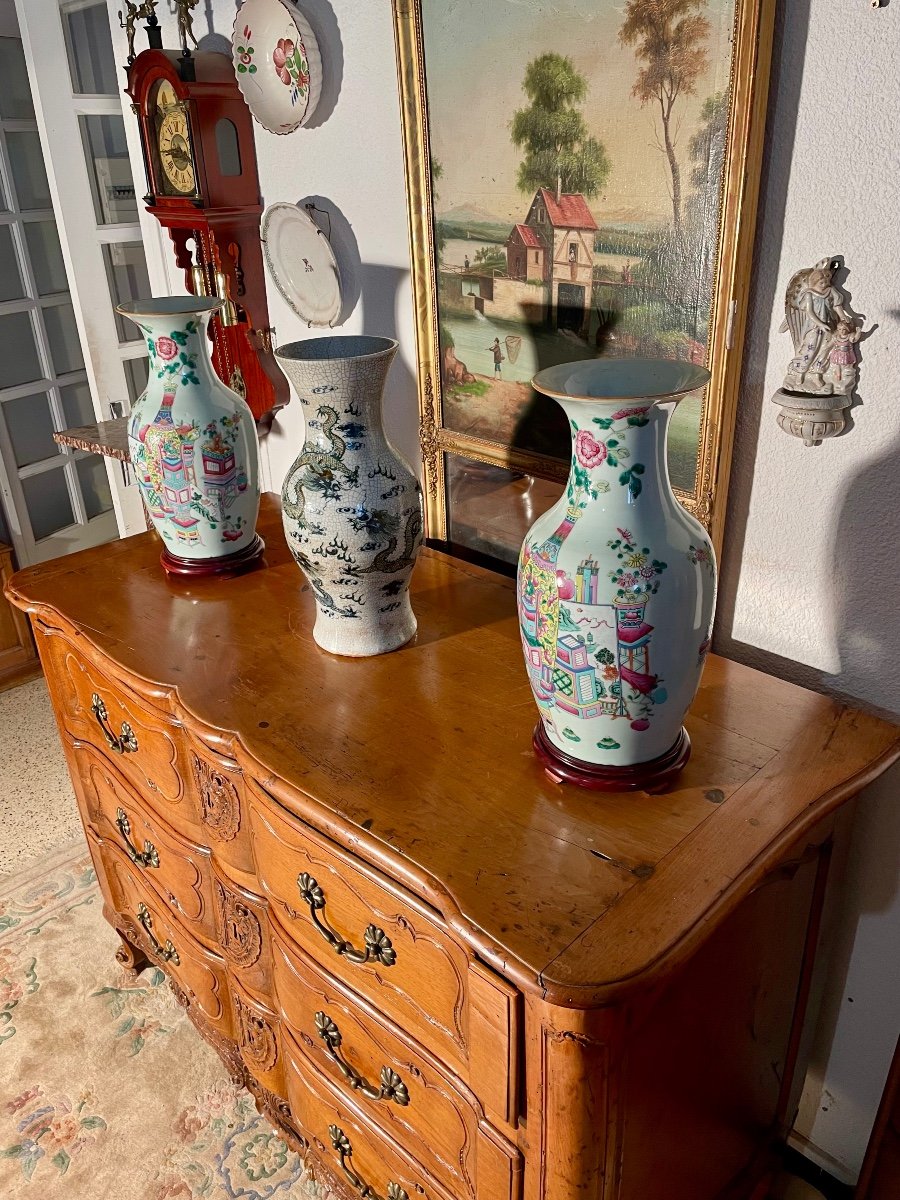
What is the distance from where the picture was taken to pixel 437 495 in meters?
1.71

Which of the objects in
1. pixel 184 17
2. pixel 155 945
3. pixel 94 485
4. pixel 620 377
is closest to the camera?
pixel 620 377

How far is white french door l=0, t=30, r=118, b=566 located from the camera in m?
3.24

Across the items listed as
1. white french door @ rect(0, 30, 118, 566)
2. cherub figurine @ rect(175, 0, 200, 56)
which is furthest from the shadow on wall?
white french door @ rect(0, 30, 118, 566)

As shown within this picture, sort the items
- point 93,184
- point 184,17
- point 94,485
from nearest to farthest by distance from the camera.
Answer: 1. point 184,17
2. point 93,184
3. point 94,485

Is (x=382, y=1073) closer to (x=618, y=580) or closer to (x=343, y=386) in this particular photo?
(x=618, y=580)

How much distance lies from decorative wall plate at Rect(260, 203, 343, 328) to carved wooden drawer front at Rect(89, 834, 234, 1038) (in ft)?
3.86

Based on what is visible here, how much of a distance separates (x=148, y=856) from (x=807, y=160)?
5.10 feet

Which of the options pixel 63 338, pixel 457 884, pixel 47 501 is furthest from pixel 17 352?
pixel 457 884

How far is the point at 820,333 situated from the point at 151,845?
140 cm

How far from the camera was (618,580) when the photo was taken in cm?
98

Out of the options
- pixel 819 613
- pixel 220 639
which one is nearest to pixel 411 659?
pixel 220 639

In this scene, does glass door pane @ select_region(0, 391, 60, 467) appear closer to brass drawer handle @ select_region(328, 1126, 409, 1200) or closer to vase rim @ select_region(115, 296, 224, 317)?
vase rim @ select_region(115, 296, 224, 317)

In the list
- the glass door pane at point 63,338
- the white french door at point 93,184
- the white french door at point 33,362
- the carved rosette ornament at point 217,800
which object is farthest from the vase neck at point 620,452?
the glass door pane at point 63,338

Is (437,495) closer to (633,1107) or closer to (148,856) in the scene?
(148,856)
